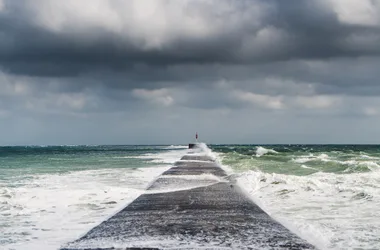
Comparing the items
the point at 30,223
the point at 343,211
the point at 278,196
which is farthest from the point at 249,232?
the point at 278,196

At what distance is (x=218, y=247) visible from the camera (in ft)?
25.5

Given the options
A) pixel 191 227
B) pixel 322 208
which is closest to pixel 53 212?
pixel 191 227

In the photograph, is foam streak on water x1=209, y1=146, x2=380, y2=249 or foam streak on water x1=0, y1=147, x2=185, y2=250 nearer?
foam streak on water x1=209, y1=146, x2=380, y2=249

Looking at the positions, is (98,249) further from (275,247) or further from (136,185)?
(136,185)

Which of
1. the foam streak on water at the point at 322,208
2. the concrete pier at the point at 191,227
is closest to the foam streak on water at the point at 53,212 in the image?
the concrete pier at the point at 191,227

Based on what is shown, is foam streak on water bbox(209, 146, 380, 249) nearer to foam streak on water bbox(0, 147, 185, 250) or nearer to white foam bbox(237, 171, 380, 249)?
white foam bbox(237, 171, 380, 249)

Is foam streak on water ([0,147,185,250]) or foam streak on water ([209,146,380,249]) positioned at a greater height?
foam streak on water ([209,146,380,249])

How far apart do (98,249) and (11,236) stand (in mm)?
2562

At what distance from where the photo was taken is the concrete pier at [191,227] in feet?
26.4

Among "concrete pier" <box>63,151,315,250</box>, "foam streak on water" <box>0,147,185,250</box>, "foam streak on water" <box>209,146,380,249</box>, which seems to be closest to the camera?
"concrete pier" <box>63,151,315,250</box>

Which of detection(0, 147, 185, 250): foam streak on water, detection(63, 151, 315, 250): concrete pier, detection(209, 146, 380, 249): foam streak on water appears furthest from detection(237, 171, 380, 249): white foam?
detection(0, 147, 185, 250): foam streak on water

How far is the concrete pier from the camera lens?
8.05m

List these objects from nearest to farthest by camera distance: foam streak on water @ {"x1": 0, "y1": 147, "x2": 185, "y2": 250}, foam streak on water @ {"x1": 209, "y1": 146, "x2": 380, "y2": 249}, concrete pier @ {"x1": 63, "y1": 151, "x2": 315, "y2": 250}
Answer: concrete pier @ {"x1": 63, "y1": 151, "x2": 315, "y2": 250}
foam streak on water @ {"x1": 209, "y1": 146, "x2": 380, "y2": 249}
foam streak on water @ {"x1": 0, "y1": 147, "x2": 185, "y2": 250}

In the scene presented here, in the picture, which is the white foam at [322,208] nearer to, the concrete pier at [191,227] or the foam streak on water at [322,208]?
the foam streak on water at [322,208]
